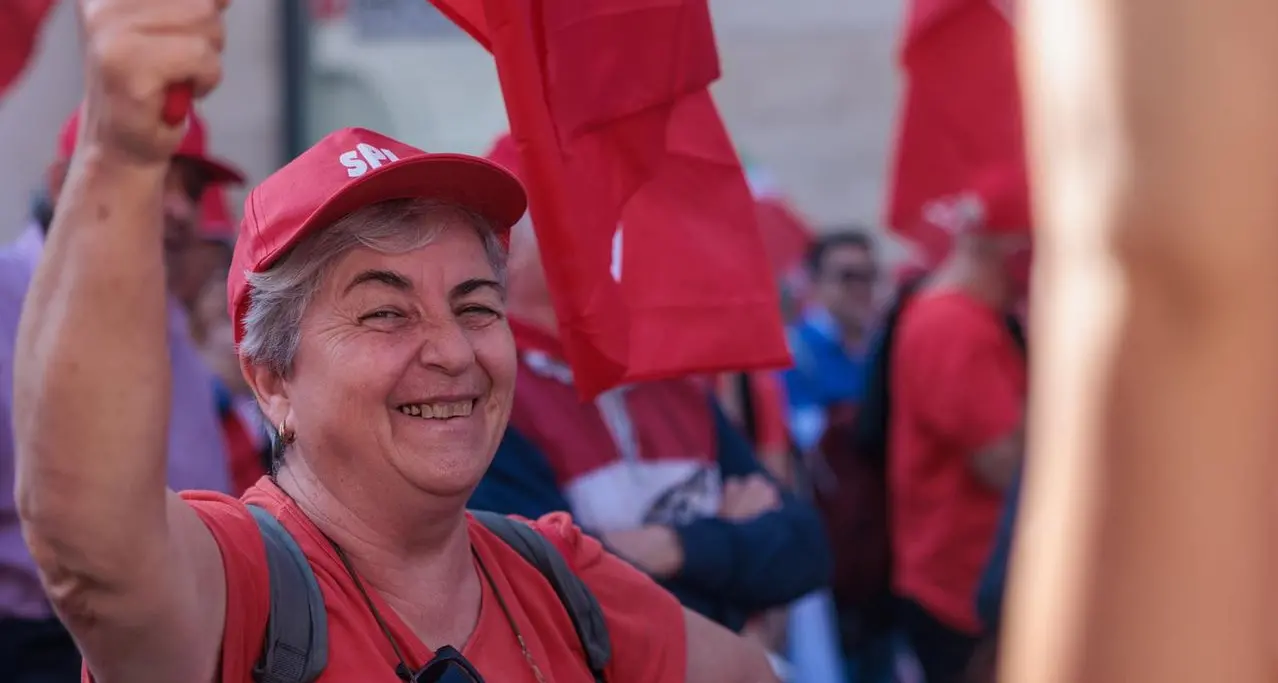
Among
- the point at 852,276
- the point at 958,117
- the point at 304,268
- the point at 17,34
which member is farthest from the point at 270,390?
the point at 852,276

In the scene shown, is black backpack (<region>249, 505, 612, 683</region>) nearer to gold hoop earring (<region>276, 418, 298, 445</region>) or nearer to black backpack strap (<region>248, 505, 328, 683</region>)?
black backpack strap (<region>248, 505, 328, 683</region>)

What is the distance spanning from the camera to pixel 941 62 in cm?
478

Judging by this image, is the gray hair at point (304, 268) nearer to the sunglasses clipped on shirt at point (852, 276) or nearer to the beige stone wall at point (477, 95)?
the beige stone wall at point (477, 95)

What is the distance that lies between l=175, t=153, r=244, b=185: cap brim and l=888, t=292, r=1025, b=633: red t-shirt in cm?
229

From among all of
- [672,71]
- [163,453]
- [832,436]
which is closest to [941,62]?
[832,436]

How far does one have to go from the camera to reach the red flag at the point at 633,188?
2.37m

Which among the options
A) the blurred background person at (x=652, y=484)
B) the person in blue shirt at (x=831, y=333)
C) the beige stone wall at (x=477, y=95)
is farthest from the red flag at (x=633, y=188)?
the person in blue shirt at (x=831, y=333)

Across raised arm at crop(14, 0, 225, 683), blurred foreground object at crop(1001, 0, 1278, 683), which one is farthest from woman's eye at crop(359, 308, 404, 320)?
blurred foreground object at crop(1001, 0, 1278, 683)

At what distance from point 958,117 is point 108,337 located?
12.6 ft

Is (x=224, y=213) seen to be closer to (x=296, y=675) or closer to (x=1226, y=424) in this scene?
(x=296, y=675)

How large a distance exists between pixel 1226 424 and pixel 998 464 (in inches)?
192

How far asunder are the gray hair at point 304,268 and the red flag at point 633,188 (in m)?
0.19

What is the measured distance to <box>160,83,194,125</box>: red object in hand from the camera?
1.44m

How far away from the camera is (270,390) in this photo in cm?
230
